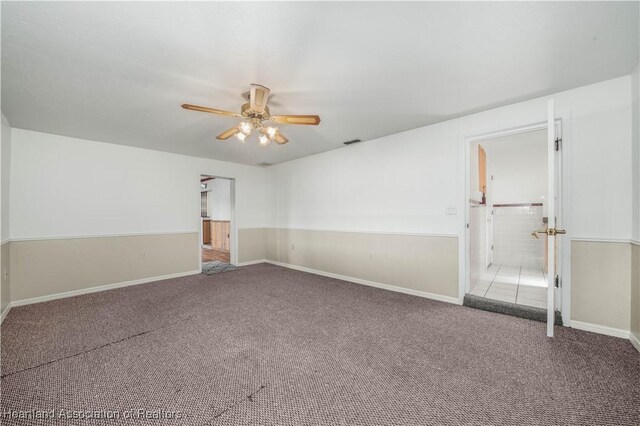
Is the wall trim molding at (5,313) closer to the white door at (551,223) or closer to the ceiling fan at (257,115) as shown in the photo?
the ceiling fan at (257,115)

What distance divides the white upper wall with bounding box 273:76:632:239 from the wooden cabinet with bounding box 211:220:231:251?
3.07 meters

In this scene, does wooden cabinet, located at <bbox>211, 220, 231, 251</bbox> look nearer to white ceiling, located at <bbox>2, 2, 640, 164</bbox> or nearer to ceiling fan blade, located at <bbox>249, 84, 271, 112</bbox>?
white ceiling, located at <bbox>2, 2, 640, 164</bbox>

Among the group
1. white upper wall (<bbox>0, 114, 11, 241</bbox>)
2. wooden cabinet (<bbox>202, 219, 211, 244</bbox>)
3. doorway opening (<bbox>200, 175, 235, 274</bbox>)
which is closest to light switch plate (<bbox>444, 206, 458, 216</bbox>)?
white upper wall (<bbox>0, 114, 11, 241</bbox>)

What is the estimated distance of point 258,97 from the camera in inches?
92.7

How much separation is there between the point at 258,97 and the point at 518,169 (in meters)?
5.96

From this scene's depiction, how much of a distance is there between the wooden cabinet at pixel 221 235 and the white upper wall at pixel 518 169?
23.6ft

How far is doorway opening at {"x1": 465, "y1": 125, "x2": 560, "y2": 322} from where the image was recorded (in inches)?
130

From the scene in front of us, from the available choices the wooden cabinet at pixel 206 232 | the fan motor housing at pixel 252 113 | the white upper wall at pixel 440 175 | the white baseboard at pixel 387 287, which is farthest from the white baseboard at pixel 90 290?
the wooden cabinet at pixel 206 232

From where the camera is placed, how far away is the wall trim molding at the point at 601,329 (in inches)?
89.4

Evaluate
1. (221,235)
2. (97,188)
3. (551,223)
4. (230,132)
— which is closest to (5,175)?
(97,188)

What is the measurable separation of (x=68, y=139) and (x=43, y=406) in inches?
149

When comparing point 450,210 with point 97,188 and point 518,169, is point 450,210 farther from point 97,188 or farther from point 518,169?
point 97,188

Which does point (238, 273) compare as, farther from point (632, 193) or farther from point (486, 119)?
point (632, 193)

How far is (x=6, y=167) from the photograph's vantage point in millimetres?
3176
